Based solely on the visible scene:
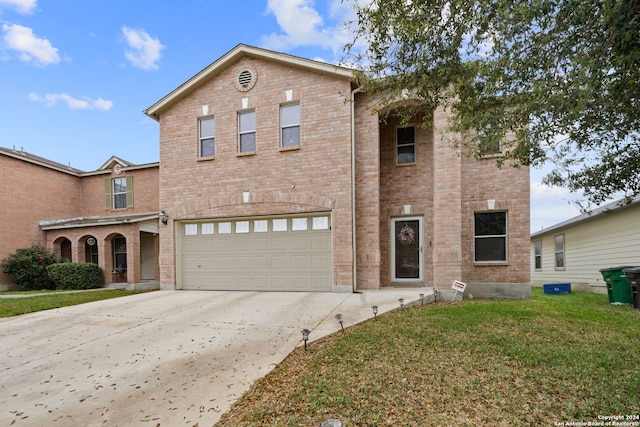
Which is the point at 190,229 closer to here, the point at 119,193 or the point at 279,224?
the point at 279,224

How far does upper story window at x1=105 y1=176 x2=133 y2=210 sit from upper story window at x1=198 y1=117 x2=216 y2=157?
6.71m

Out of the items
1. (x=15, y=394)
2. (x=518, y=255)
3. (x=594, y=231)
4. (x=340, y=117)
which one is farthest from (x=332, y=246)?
(x=594, y=231)

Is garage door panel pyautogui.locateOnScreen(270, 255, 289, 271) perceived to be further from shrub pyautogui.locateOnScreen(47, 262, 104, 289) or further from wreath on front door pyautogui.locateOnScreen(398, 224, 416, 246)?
shrub pyautogui.locateOnScreen(47, 262, 104, 289)

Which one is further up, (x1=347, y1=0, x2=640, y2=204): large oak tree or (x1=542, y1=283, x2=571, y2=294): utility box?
(x1=347, y1=0, x2=640, y2=204): large oak tree

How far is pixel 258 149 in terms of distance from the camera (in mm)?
10203

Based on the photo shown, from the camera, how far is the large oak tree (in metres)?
3.68

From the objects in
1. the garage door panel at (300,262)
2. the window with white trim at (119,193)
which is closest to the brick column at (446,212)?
the garage door panel at (300,262)

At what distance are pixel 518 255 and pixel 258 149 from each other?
8740mm

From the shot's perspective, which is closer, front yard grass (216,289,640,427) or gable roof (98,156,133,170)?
front yard grass (216,289,640,427)

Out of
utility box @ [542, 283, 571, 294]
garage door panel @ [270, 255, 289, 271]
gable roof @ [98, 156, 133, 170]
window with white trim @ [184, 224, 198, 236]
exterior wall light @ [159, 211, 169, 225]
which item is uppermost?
gable roof @ [98, 156, 133, 170]

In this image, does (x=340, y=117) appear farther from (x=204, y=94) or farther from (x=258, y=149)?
(x=204, y=94)

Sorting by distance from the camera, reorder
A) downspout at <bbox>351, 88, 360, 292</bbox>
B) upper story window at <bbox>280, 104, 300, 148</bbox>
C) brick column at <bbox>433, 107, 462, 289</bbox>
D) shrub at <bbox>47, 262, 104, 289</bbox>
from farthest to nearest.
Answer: shrub at <bbox>47, 262, 104, 289</bbox>, upper story window at <bbox>280, 104, 300, 148</bbox>, downspout at <bbox>351, 88, 360, 292</bbox>, brick column at <bbox>433, 107, 462, 289</bbox>

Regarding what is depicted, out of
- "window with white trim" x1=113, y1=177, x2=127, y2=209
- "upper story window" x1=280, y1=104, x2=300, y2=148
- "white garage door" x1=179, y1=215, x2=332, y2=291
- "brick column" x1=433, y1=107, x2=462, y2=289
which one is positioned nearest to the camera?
"brick column" x1=433, y1=107, x2=462, y2=289

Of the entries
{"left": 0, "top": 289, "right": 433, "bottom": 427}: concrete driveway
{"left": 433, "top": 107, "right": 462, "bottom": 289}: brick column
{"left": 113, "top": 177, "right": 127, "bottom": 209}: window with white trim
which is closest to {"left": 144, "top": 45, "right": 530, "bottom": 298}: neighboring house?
{"left": 433, "top": 107, "right": 462, "bottom": 289}: brick column
